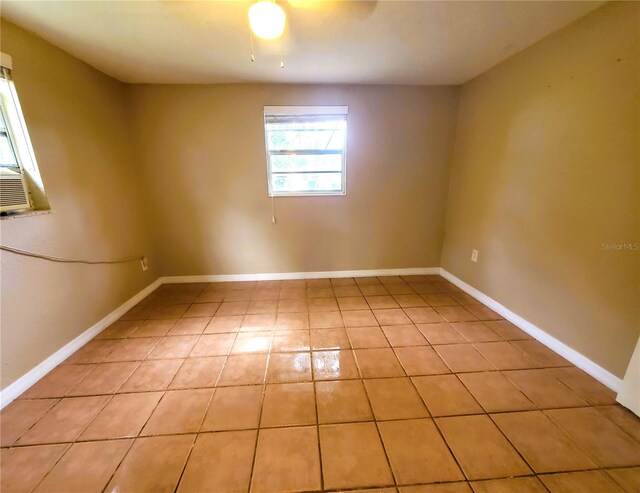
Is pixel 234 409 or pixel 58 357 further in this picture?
pixel 58 357

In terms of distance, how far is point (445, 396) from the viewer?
1.52 meters

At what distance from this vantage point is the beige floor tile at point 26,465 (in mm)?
1096

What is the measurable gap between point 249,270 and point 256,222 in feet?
1.98

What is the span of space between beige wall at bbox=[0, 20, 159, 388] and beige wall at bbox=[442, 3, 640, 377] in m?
3.47

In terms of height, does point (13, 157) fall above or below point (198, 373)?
above

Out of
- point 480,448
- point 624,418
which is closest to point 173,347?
point 480,448

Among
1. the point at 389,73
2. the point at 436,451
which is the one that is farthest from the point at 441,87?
the point at 436,451

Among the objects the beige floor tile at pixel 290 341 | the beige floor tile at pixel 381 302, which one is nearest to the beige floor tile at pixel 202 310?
the beige floor tile at pixel 290 341

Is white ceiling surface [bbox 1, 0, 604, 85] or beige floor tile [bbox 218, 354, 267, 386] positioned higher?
white ceiling surface [bbox 1, 0, 604, 85]

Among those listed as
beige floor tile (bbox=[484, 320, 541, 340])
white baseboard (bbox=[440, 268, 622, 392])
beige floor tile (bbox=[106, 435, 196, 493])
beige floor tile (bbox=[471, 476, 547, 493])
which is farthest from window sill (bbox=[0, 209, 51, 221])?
white baseboard (bbox=[440, 268, 622, 392])

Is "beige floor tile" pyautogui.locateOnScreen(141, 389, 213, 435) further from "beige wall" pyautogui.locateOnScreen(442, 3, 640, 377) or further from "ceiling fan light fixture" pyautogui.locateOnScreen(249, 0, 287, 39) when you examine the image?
"beige wall" pyautogui.locateOnScreen(442, 3, 640, 377)

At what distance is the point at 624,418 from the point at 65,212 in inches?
145

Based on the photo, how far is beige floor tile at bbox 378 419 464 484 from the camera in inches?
43.9

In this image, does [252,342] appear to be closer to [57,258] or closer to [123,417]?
[123,417]
